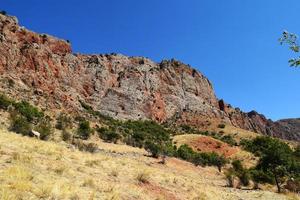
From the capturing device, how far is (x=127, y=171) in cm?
2592

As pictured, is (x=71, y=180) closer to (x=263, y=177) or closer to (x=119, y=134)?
(x=263, y=177)

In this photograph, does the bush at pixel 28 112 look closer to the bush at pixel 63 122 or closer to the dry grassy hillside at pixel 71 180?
the bush at pixel 63 122

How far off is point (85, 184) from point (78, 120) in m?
65.1

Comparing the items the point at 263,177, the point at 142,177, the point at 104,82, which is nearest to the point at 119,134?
the point at 263,177

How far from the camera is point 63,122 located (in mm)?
70500

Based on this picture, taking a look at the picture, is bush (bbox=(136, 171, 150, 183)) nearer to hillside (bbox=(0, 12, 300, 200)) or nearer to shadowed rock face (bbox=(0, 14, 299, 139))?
hillside (bbox=(0, 12, 300, 200))

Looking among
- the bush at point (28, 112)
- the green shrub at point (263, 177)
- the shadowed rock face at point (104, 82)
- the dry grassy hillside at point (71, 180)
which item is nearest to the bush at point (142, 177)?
the dry grassy hillside at point (71, 180)

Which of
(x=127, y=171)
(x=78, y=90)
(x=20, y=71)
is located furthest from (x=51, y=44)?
(x=127, y=171)

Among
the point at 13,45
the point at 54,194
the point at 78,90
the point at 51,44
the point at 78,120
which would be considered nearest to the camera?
the point at 54,194

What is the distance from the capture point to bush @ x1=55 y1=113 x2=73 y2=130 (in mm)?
64312

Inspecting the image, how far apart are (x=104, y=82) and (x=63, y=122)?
58687mm

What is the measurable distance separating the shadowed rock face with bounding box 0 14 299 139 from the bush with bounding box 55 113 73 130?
643 cm

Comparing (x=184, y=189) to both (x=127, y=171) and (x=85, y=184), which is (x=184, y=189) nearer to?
(x=127, y=171)

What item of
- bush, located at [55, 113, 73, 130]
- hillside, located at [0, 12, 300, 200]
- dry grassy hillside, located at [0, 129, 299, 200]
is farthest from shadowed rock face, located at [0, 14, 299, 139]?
dry grassy hillside, located at [0, 129, 299, 200]
